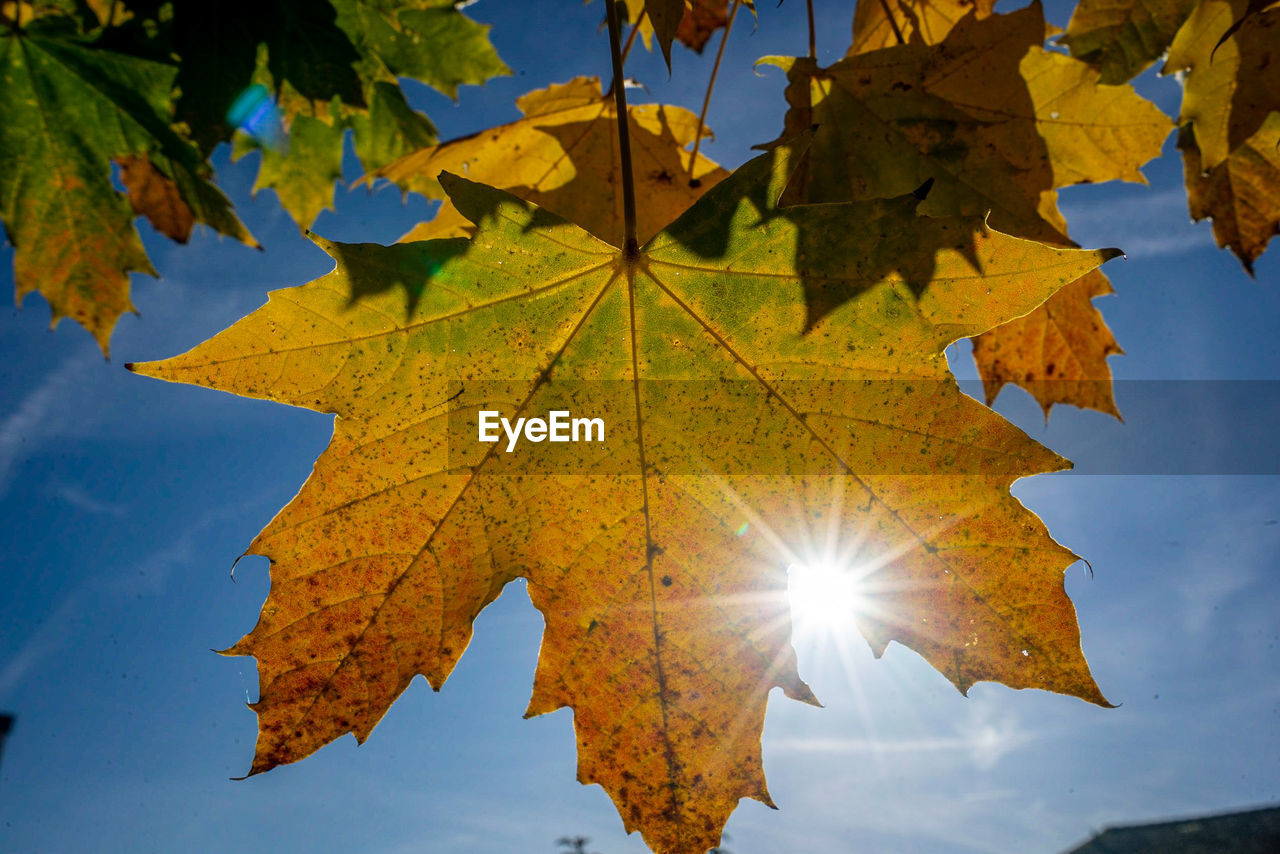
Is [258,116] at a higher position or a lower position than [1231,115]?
higher

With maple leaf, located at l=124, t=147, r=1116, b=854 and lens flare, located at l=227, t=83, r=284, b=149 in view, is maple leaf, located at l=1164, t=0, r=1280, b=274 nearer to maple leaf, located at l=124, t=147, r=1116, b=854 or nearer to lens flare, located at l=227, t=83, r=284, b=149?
maple leaf, located at l=124, t=147, r=1116, b=854

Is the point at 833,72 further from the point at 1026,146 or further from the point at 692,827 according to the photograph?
the point at 692,827

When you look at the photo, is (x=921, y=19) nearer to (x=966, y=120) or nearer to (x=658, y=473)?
(x=966, y=120)

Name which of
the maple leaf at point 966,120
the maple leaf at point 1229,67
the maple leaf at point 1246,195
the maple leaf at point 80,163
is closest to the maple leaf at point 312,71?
the maple leaf at point 80,163

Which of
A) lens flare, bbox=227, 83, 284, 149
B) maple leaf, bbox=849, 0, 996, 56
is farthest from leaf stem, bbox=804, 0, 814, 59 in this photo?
lens flare, bbox=227, 83, 284, 149

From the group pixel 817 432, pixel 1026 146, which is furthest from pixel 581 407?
pixel 1026 146

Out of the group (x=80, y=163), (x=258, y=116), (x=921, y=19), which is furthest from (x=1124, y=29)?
(x=80, y=163)
